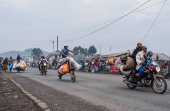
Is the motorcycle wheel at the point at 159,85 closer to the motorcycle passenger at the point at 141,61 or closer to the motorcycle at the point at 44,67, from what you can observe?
the motorcycle passenger at the point at 141,61

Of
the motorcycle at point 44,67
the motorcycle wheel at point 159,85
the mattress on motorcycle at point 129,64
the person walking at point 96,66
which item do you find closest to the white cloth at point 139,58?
the mattress on motorcycle at point 129,64

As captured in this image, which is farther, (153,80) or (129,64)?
(129,64)

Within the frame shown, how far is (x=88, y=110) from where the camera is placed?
183 inches

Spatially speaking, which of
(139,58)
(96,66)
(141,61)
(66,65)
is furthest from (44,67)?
(96,66)

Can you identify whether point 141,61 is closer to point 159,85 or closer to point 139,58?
point 139,58

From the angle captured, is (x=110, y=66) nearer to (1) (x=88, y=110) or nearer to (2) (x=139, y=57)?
(2) (x=139, y=57)

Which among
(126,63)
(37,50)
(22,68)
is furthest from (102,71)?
(37,50)

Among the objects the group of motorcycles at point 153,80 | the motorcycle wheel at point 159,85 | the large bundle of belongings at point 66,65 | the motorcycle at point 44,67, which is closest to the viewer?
the motorcycle wheel at point 159,85

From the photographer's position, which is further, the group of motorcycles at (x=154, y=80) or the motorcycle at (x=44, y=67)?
the motorcycle at (x=44, y=67)

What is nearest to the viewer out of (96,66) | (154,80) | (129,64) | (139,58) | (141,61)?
(154,80)

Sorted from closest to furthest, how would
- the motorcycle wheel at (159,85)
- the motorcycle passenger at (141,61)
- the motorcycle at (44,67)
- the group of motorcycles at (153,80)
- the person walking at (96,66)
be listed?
the motorcycle wheel at (159,85) → the group of motorcycles at (153,80) → the motorcycle passenger at (141,61) → the motorcycle at (44,67) → the person walking at (96,66)

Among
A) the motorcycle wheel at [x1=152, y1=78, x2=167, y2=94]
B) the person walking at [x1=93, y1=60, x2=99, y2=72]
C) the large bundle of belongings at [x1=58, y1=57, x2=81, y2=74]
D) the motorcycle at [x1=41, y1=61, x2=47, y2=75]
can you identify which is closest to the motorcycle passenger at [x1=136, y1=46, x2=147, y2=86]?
the motorcycle wheel at [x1=152, y1=78, x2=167, y2=94]

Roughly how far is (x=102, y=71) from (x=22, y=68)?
1154cm

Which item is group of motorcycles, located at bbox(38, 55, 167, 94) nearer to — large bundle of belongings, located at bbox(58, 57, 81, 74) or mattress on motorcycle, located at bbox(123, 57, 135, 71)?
mattress on motorcycle, located at bbox(123, 57, 135, 71)
